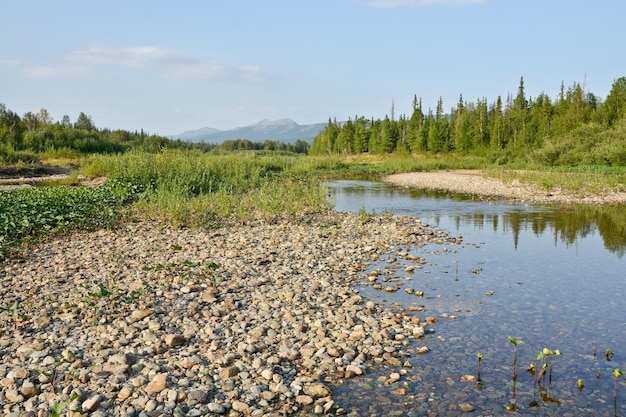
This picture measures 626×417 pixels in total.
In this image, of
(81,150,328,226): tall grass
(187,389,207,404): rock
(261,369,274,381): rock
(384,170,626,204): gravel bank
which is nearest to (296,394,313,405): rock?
(261,369,274,381): rock

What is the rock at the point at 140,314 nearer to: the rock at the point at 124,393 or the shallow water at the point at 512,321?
the rock at the point at 124,393

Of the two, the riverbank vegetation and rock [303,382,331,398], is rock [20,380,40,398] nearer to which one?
rock [303,382,331,398]

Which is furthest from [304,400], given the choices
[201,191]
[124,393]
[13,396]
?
[201,191]

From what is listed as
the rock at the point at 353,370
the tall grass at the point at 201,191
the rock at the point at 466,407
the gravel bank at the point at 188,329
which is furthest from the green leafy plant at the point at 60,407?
the tall grass at the point at 201,191

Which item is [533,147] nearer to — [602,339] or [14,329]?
[602,339]

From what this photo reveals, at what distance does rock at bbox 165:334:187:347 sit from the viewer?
578 centimetres

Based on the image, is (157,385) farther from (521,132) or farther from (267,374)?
(521,132)

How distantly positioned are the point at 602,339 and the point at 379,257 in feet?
16.9

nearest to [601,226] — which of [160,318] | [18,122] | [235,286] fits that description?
[235,286]

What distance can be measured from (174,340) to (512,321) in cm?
491

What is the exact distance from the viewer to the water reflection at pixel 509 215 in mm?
14312

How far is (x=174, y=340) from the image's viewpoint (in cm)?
580

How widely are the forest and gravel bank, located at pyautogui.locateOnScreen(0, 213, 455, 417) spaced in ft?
114

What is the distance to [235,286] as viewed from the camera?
8047 millimetres
